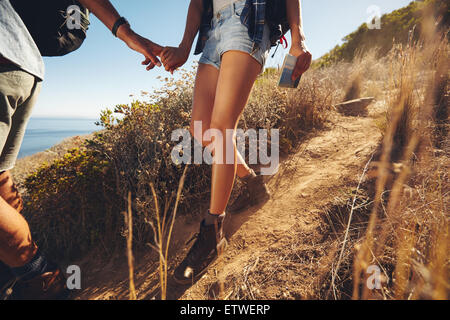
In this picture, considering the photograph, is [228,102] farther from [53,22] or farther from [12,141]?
[12,141]

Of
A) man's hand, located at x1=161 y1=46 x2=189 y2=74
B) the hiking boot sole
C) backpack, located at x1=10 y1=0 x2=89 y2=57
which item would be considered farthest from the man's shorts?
the hiking boot sole

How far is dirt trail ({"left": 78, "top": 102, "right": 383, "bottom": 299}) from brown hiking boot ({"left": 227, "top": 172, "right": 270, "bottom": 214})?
0.25 ft

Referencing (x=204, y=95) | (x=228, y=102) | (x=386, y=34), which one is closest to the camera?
(x=228, y=102)

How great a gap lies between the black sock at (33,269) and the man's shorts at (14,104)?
742 millimetres

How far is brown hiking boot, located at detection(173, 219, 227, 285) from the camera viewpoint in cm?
140

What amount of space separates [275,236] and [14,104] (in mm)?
1745

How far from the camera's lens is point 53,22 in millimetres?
1024

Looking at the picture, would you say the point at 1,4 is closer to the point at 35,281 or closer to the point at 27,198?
the point at 35,281

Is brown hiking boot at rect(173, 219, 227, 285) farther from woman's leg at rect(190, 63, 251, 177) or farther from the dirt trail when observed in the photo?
woman's leg at rect(190, 63, 251, 177)

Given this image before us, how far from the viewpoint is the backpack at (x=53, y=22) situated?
97cm

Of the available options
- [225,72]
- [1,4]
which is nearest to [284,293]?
[225,72]

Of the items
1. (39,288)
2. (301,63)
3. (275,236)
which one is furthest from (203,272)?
(301,63)
